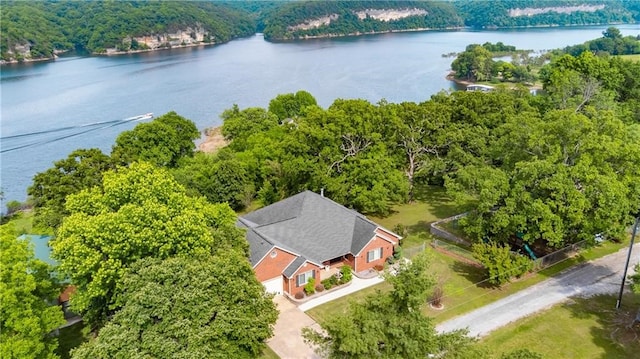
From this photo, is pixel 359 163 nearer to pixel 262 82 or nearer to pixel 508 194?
pixel 508 194

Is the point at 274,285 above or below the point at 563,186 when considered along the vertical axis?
below

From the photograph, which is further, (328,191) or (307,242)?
(328,191)

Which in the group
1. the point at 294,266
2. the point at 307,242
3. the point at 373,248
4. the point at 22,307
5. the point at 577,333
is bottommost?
the point at 577,333

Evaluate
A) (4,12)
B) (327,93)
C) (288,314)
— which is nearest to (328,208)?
(288,314)

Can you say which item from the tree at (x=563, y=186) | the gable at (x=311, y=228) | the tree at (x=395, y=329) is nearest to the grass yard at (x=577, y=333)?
the tree at (x=563, y=186)

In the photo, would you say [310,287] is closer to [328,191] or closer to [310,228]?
[310,228]

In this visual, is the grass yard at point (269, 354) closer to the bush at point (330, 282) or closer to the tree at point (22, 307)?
the bush at point (330, 282)

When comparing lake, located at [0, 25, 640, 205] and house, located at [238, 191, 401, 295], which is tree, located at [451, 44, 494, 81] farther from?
house, located at [238, 191, 401, 295]

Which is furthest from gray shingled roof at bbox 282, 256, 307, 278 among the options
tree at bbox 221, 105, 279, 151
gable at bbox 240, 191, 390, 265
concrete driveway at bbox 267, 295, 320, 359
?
tree at bbox 221, 105, 279, 151

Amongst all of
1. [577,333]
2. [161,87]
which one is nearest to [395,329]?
[577,333]
